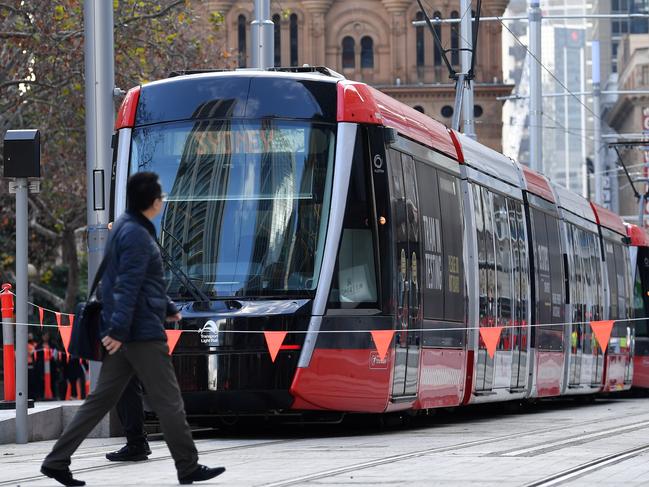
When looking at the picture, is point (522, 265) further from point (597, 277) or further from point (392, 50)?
point (392, 50)

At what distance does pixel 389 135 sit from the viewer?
14328mm

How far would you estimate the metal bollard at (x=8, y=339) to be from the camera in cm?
1498

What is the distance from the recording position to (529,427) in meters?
16.0

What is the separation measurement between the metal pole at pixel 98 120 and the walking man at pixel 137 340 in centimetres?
585

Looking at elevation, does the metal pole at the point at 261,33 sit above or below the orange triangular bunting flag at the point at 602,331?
above

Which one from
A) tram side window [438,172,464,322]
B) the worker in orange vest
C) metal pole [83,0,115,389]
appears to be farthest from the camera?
the worker in orange vest

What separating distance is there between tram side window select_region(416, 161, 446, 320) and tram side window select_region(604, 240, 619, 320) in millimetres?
11266

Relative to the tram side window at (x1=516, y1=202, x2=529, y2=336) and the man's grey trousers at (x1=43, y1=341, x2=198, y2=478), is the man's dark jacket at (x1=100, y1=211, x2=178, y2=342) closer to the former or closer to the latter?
the man's grey trousers at (x1=43, y1=341, x2=198, y2=478)

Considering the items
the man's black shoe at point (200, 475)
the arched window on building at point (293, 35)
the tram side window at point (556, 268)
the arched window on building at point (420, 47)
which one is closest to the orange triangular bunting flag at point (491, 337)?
the tram side window at point (556, 268)

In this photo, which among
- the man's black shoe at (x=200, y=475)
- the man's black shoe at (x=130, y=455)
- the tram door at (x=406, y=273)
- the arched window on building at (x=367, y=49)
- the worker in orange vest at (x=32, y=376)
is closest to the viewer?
the man's black shoe at (x=200, y=475)

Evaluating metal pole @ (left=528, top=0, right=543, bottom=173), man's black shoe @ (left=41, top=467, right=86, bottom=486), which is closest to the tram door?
man's black shoe @ (left=41, top=467, right=86, bottom=486)

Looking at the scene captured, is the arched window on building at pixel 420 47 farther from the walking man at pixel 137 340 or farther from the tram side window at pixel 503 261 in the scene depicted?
the walking man at pixel 137 340

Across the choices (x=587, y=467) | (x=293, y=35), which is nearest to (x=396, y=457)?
(x=587, y=467)

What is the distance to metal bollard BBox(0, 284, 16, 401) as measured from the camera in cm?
1498
